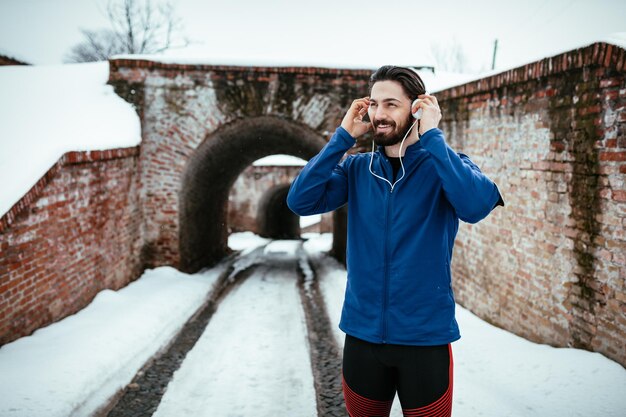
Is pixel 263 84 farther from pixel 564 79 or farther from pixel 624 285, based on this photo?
pixel 624 285

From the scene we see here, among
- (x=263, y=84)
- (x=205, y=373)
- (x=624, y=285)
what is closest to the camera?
(x=624, y=285)

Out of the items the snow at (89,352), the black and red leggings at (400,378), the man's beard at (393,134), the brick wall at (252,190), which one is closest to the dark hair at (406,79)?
the man's beard at (393,134)

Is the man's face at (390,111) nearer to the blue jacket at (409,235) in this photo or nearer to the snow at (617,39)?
the blue jacket at (409,235)

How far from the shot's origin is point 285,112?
8539 mm

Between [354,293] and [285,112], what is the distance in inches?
273

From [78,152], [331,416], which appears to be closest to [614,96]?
[331,416]

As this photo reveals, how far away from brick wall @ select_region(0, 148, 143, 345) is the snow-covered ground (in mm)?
261

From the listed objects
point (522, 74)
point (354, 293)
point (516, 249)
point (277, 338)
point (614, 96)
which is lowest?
point (277, 338)

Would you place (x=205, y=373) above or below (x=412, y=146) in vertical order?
below

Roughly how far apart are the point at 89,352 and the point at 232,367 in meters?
1.46

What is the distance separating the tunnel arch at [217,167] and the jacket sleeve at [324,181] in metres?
6.55

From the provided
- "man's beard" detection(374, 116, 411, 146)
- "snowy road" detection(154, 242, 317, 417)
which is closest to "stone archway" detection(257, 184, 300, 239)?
"snowy road" detection(154, 242, 317, 417)

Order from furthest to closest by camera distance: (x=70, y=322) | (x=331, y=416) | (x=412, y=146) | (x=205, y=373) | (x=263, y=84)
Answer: (x=263, y=84), (x=70, y=322), (x=205, y=373), (x=331, y=416), (x=412, y=146)

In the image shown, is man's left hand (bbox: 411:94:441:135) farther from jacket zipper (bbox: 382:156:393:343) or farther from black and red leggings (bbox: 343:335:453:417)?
black and red leggings (bbox: 343:335:453:417)
